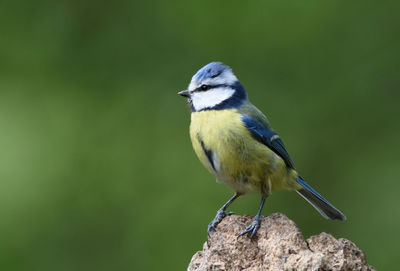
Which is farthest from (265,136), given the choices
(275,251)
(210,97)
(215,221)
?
(275,251)

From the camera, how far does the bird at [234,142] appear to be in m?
3.66

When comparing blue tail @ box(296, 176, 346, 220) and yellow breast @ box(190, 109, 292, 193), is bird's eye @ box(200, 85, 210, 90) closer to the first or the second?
yellow breast @ box(190, 109, 292, 193)

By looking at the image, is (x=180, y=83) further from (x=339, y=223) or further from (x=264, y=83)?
(x=339, y=223)

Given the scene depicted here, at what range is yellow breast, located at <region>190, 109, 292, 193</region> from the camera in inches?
144

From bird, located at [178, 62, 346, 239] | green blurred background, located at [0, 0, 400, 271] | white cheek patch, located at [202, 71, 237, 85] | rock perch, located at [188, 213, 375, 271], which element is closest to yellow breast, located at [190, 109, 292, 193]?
bird, located at [178, 62, 346, 239]

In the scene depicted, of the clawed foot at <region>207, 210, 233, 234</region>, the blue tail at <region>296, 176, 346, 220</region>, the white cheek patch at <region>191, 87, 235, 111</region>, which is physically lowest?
the blue tail at <region>296, 176, 346, 220</region>

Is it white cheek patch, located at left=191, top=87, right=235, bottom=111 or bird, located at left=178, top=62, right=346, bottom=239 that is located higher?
white cheek patch, located at left=191, top=87, right=235, bottom=111

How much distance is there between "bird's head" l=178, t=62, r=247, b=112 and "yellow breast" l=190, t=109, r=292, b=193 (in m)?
0.11

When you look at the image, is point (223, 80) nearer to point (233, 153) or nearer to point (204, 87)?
point (204, 87)

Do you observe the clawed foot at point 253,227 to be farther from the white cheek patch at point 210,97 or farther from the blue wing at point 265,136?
the white cheek patch at point 210,97

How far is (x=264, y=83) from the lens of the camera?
5.30 m

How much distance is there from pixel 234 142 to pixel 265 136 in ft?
0.82

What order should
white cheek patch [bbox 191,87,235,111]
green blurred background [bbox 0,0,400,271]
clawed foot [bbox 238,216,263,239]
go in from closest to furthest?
clawed foot [bbox 238,216,263,239] → white cheek patch [bbox 191,87,235,111] → green blurred background [bbox 0,0,400,271]

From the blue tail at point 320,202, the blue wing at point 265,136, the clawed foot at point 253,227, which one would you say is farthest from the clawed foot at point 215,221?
the blue tail at point 320,202
